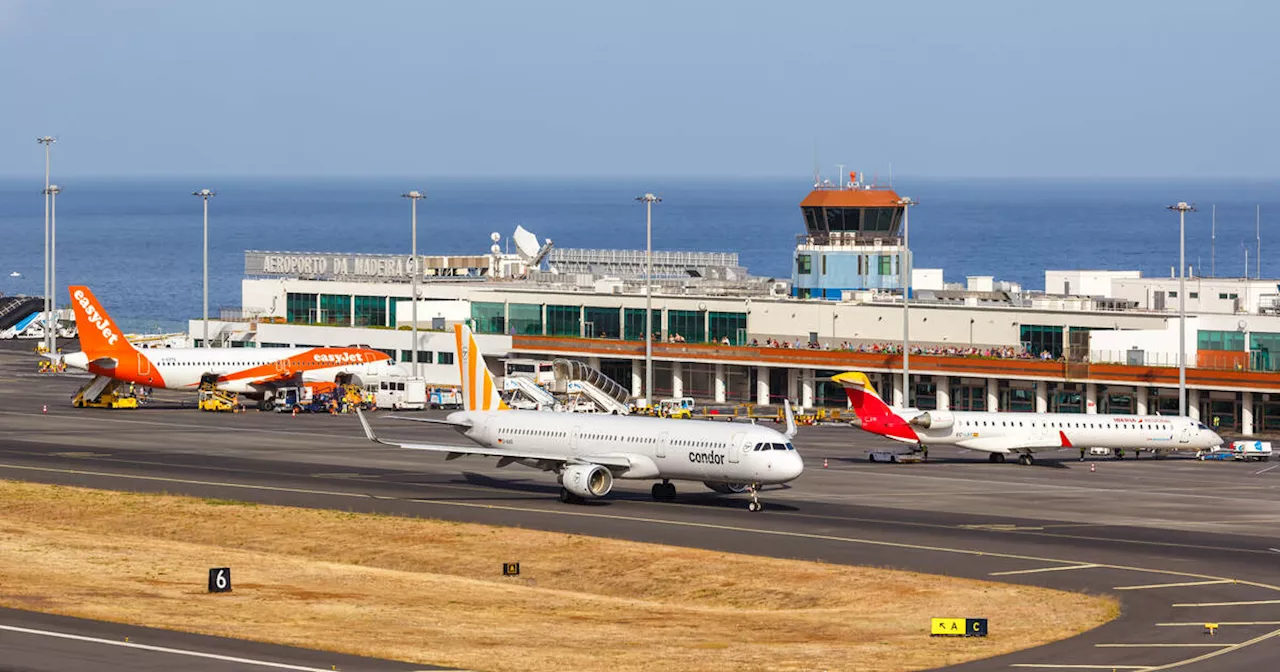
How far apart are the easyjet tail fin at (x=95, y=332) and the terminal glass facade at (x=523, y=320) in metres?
35.3

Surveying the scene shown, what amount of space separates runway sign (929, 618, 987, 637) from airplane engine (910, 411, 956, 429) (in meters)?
51.3

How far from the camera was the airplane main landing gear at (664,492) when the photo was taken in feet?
258

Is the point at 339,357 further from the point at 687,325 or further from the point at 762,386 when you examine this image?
the point at 762,386

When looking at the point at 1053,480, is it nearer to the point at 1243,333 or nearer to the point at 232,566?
the point at 1243,333

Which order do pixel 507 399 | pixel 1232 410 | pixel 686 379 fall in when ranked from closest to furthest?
pixel 1232 410, pixel 507 399, pixel 686 379

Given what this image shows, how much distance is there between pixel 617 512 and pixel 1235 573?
83.2ft

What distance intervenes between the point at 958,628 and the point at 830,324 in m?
90.7

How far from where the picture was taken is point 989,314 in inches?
5148

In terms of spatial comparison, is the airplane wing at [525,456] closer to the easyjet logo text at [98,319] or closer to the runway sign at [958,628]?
the runway sign at [958,628]

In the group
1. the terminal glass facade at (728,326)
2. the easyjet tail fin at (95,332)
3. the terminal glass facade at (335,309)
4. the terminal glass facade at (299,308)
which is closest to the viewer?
the easyjet tail fin at (95,332)

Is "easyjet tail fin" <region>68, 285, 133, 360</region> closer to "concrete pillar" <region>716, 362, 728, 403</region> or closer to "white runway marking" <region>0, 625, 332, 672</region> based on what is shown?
"concrete pillar" <region>716, 362, 728, 403</region>

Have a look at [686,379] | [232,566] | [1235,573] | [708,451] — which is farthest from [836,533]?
[686,379]

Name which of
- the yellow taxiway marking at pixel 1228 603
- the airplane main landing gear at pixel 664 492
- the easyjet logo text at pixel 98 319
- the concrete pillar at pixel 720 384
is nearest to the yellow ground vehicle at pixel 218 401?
the easyjet logo text at pixel 98 319

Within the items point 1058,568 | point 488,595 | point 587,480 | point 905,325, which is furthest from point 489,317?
point 488,595
